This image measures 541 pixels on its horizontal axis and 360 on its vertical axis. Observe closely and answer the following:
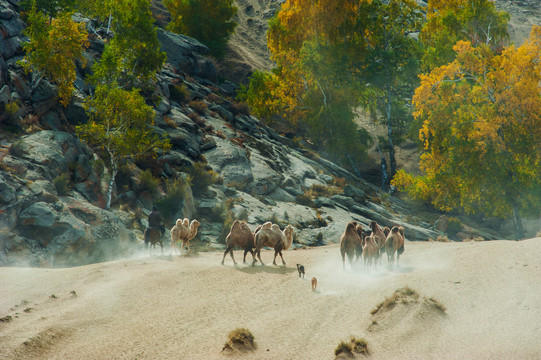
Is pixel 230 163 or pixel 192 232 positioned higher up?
pixel 230 163

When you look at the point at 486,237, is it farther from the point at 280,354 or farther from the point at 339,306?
the point at 280,354

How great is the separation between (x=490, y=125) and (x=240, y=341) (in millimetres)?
22543

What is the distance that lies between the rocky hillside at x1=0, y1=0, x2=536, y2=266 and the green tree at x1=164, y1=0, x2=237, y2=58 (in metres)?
23.4

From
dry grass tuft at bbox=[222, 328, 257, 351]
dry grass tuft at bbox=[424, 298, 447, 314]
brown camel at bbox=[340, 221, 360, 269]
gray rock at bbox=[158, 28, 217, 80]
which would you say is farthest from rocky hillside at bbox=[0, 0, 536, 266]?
dry grass tuft at bbox=[424, 298, 447, 314]

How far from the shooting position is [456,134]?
26.8m

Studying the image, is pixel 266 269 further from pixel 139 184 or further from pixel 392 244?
pixel 139 184

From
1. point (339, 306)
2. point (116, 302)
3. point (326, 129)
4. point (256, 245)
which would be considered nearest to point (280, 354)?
point (339, 306)

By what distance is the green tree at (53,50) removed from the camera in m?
23.7

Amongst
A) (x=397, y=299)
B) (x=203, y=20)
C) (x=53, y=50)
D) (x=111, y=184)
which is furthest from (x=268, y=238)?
(x=203, y=20)

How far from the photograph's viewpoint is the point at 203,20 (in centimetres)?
6838

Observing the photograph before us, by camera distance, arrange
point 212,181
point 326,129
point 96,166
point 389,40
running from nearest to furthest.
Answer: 1. point 96,166
2. point 212,181
3. point 389,40
4. point 326,129

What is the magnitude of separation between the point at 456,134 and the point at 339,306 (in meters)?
19.9

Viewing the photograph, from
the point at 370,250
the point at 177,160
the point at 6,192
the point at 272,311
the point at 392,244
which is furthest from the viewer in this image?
the point at 177,160

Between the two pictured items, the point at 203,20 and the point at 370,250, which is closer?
the point at 370,250
